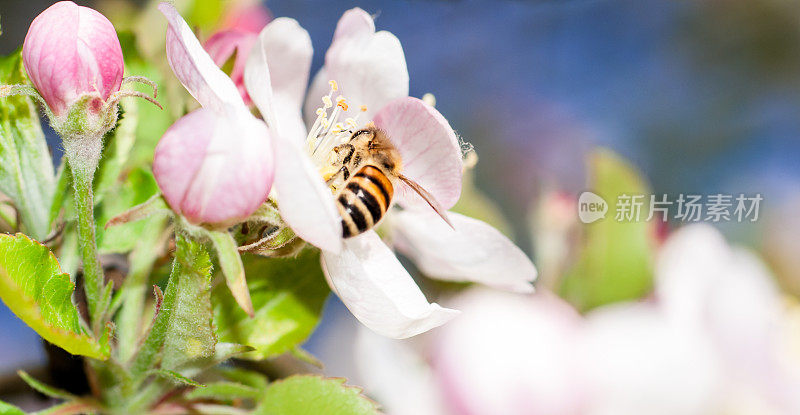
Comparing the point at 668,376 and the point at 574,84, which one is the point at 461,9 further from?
the point at 668,376

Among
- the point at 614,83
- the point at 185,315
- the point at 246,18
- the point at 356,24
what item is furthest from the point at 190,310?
the point at 614,83

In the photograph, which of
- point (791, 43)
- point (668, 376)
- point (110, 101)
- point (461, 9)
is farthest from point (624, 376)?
point (791, 43)

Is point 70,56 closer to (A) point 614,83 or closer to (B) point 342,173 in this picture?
(B) point 342,173

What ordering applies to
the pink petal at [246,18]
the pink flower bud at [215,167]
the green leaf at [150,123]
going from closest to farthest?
the pink flower bud at [215,167] → the green leaf at [150,123] → the pink petal at [246,18]

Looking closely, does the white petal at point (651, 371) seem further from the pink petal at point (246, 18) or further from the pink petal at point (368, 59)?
the pink petal at point (246, 18)

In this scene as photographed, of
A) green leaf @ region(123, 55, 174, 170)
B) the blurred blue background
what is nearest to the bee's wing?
green leaf @ region(123, 55, 174, 170)

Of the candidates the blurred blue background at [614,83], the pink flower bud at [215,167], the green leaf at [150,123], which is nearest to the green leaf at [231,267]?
the pink flower bud at [215,167]

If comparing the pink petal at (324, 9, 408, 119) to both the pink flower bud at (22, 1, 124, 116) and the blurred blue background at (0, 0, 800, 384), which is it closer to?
the pink flower bud at (22, 1, 124, 116)
